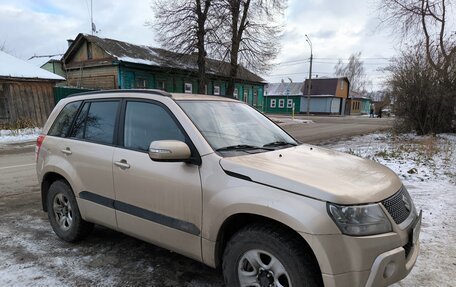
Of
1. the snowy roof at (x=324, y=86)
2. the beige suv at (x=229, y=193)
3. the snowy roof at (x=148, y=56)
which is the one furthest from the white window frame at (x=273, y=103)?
the beige suv at (x=229, y=193)

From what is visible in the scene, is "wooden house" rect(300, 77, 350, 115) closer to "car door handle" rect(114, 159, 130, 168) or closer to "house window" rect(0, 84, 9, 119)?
"house window" rect(0, 84, 9, 119)

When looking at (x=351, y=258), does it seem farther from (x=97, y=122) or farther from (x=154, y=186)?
(x=97, y=122)

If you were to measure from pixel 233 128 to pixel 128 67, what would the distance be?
81.1 ft

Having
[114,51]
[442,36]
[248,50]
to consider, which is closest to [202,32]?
[248,50]

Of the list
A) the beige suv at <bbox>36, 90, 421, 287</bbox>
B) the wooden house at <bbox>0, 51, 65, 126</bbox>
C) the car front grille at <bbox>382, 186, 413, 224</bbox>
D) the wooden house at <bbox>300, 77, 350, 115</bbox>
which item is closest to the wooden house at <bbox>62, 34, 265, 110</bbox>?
the wooden house at <bbox>0, 51, 65, 126</bbox>

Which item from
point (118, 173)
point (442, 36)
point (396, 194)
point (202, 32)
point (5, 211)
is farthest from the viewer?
point (202, 32)

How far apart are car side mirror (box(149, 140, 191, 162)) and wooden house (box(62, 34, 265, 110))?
2235cm

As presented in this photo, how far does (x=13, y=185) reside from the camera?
275 inches

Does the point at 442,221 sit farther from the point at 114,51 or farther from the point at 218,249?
the point at 114,51

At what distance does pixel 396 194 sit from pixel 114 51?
2667cm

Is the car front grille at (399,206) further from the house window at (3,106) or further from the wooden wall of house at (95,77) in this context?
the wooden wall of house at (95,77)

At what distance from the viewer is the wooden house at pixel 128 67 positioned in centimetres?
2620

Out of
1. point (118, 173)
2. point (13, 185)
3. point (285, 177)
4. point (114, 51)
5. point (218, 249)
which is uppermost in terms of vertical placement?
point (114, 51)

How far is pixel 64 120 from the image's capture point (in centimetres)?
440
